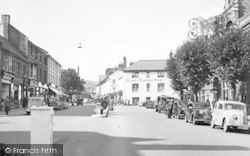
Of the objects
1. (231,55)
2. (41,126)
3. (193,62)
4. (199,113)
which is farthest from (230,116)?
(193,62)

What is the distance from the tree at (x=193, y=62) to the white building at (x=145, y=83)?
4472 centimetres

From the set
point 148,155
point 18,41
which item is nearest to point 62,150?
point 148,155

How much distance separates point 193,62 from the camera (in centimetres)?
3691

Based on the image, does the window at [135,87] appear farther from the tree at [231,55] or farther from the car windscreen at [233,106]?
the car windscreen at [233,106]

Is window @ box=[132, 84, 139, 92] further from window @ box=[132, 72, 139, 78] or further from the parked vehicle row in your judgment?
the parked vehicle row

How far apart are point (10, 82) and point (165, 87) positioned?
153ft

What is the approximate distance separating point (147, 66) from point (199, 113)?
6109 cm

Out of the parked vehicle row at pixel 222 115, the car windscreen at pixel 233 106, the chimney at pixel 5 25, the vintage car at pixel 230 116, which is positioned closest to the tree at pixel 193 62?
the parked vehicle row at pixel 222 115

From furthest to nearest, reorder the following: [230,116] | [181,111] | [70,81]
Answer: [70,81]
[181,111]
[230,116]

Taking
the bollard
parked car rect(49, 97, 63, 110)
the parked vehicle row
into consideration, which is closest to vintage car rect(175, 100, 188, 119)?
the parked vehicle row

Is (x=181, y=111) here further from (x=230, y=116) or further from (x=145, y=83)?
(x=145, y=83)

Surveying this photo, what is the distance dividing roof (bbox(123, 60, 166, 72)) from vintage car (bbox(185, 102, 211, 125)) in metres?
57.8

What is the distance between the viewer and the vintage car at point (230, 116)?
1809 cm

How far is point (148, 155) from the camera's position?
9.75m
